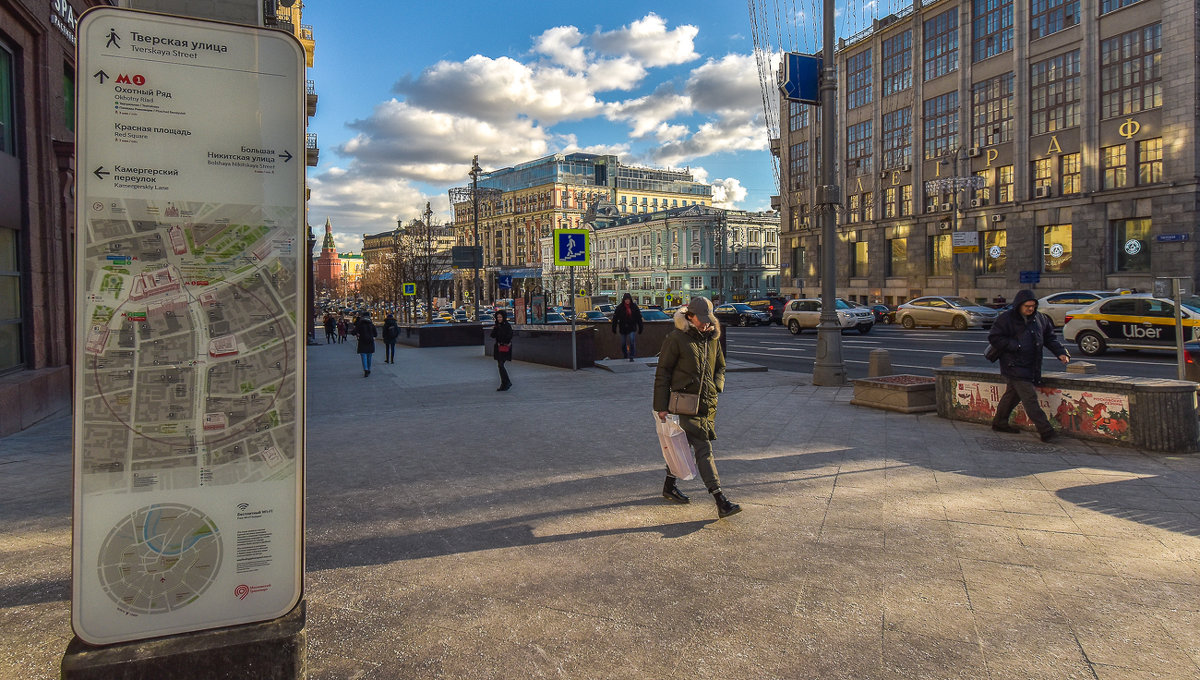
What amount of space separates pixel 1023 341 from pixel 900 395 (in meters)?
2.48

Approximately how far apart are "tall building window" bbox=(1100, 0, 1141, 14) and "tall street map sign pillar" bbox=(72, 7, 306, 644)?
49707 millimetres

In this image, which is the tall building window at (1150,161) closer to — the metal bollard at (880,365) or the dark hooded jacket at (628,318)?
the dark hooded jacket at (628,318)

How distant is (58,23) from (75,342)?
13461 mm

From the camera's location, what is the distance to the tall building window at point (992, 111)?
4691cm

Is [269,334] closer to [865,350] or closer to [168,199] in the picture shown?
[168,199]

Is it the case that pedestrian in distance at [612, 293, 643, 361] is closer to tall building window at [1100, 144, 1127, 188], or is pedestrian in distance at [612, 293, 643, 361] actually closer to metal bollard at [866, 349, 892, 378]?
metal bollard at [866, 349, 892, 378]

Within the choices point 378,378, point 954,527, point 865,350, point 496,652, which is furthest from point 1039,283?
point 496,652

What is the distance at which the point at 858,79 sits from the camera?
6166 cm

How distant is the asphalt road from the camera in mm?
16245

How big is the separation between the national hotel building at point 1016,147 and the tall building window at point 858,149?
0.14 m

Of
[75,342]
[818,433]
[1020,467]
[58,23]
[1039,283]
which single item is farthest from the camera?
[1039,283]

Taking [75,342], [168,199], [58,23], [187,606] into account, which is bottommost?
[187,606]

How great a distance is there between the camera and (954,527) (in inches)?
206

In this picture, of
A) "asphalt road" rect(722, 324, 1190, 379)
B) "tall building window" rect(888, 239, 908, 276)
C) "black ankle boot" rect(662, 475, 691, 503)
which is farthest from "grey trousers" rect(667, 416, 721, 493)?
"tall building window" rect(888, 239, 908, 276)
